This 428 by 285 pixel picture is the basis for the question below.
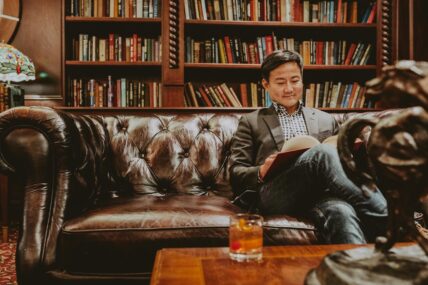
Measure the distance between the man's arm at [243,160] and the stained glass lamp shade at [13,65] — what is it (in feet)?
5.10

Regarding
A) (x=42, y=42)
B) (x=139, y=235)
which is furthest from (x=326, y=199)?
(x=42, y=42)

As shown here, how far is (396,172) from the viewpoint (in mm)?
613

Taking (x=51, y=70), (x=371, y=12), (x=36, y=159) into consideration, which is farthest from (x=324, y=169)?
(x=51, y=70)

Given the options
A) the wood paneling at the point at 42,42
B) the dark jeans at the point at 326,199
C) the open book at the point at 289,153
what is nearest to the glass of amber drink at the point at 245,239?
the dark jeans at the point at 326,199

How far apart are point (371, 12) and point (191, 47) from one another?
52.5 inches

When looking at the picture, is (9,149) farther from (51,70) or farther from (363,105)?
(363,105)

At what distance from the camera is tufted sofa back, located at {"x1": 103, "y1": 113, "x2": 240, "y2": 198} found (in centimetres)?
196

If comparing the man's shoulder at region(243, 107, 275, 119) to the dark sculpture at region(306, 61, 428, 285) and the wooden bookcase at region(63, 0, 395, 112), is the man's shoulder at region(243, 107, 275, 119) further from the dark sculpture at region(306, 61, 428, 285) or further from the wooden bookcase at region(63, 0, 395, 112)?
the dark sculpture at region(306, 61, 428, 285)

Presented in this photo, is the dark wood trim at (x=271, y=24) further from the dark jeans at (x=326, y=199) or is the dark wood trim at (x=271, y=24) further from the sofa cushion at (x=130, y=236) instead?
the sofa cushion at (x=130, y=236)

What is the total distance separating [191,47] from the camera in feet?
10.5

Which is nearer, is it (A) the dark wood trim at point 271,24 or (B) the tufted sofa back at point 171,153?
(B) the tufted sofa back at point 171,153

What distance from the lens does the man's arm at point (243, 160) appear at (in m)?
1.75

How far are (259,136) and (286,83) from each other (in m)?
0.28

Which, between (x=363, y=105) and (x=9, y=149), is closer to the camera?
(x=9, y=149)
